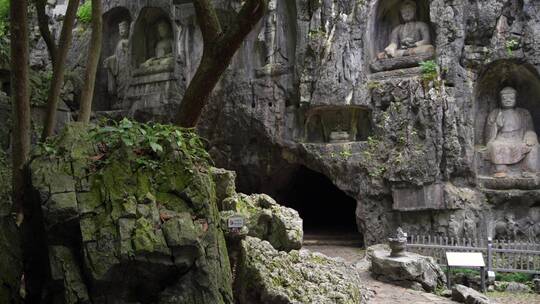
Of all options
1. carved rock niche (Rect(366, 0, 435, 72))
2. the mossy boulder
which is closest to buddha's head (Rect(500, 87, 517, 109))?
carved rock niche (Rect(366, 0, 435, 72))

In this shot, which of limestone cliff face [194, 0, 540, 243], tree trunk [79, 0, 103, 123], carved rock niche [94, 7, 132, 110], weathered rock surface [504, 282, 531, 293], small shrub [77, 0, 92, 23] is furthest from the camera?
small shrub [77, 0, 92, 23]

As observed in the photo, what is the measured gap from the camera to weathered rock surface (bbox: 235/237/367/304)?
19.6 feet

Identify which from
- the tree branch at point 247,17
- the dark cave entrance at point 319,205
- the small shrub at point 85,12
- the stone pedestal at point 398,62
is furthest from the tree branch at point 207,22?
the small shrub at point 85,12

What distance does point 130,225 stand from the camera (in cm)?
480

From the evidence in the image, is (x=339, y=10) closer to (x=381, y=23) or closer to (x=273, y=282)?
(x=381, y=23)

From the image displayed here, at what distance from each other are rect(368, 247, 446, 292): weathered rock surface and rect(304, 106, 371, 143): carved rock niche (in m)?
5.13

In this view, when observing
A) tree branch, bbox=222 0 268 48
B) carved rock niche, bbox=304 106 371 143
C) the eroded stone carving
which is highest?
Result: tree branch, bbox=222 0 268 48

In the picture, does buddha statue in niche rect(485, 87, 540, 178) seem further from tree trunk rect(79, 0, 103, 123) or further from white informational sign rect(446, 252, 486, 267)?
tree trunk rect(79, 0, 103, 123)

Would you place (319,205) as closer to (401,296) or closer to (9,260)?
(401,296)

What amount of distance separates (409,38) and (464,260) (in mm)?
6997

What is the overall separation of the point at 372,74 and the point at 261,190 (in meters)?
4.82

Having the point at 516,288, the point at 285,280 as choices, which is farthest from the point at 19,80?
the point at 516,288

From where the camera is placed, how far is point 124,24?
17312mm

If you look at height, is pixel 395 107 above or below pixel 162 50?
below
